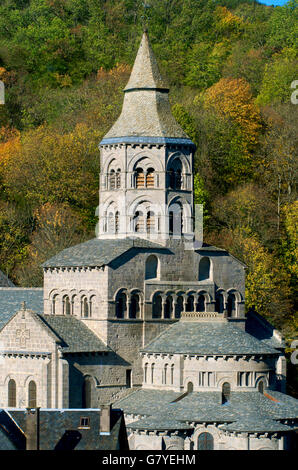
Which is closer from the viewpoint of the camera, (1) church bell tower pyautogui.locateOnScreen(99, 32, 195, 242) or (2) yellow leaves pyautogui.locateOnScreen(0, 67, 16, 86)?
(1) church bell tower pyautogui.locateOnScreen(99, 32, 195, 242)

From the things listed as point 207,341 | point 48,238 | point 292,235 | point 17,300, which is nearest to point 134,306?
point 207,341

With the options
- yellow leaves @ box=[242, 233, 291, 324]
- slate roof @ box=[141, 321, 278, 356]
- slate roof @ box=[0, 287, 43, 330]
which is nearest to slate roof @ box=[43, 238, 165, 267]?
slate roof @ box=[0, 287, 43, 330]

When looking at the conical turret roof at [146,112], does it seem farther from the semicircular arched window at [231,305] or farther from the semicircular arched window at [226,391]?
the semicircular arched window at [226,391]

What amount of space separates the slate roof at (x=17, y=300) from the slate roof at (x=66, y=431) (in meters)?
15.4

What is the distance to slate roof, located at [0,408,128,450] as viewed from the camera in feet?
232

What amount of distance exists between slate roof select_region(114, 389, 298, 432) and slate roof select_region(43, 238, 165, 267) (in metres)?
8.25

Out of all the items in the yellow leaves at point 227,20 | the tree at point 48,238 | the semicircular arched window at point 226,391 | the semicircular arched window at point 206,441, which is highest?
the yellow leaves at point 227,20

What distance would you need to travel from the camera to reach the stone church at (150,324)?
79375 mm

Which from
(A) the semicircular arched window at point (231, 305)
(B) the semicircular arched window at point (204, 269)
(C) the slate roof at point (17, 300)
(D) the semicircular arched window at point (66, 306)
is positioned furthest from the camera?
(C) the slate roof at point (17, 300)

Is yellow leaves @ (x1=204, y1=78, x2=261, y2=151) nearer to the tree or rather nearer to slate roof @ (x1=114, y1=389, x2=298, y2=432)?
the tree

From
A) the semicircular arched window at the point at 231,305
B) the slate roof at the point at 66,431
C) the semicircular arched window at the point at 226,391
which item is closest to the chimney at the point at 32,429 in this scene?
the slate roof at the point at 66,431

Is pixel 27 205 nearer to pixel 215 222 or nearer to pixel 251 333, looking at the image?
pixel 215 222

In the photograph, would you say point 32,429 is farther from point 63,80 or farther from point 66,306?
point 63,80

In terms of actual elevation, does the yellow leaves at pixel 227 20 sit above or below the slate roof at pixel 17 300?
above
